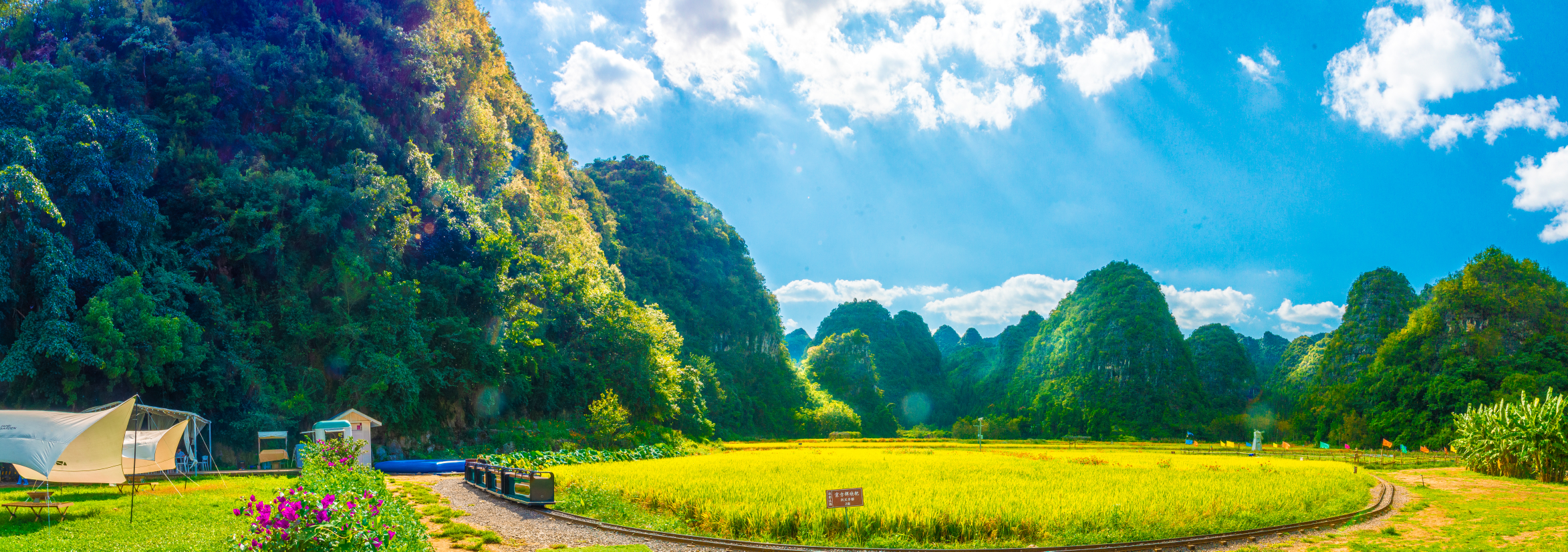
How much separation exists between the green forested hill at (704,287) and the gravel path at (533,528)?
3939 centimetres

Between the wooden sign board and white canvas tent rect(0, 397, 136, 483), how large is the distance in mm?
10889

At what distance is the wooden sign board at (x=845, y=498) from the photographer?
32.9 feet

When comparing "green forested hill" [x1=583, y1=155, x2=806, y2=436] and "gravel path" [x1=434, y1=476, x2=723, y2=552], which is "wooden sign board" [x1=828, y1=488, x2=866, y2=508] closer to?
"gravel path" [x1=434, y1=476, x2=723, y2=552]

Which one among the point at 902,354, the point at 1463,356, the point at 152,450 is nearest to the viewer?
the point at 152,450

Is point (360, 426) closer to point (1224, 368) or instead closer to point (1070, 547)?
point (1070, 547)

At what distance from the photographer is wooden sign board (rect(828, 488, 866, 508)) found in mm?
10031

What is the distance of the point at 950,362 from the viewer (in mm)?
107812

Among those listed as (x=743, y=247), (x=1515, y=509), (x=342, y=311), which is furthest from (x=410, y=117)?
(x=743, y=247)

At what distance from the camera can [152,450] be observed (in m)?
13.5

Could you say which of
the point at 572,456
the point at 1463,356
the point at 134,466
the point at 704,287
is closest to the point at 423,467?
the point at 572,456

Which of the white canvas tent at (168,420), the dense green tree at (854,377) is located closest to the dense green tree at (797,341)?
the dense green tree at (854,377)

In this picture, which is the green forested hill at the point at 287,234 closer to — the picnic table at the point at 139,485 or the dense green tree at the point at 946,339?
the picnic table at the point at 139,485

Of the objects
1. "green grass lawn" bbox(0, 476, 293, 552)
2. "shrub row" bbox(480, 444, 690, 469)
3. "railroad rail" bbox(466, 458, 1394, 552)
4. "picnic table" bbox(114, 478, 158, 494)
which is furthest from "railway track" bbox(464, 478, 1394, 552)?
"shrub row" bbox(480, 444, 690, 469)

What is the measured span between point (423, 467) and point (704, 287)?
43625 mm
